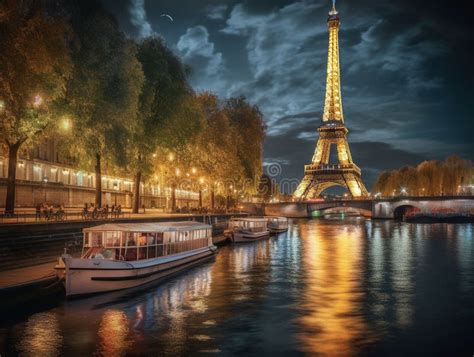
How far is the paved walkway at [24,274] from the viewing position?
73.0 feet

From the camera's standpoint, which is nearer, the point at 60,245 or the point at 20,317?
the point at 20,317

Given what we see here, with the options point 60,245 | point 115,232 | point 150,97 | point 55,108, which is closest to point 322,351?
point 115,232

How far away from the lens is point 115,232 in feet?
95.4

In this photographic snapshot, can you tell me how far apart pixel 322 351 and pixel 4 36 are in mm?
22367

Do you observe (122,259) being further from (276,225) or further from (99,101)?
(276,225)

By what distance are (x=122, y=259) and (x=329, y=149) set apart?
483 feet

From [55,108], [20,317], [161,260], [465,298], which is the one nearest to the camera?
[20,317]

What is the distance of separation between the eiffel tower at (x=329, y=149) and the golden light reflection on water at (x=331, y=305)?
369 feet

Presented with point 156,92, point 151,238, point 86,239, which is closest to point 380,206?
point 156,92

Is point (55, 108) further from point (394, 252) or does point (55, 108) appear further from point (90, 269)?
point (394, 252)

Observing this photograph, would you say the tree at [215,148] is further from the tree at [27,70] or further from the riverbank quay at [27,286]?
the riverbank quay at [27,286]

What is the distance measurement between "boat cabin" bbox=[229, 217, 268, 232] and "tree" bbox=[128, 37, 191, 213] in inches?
548

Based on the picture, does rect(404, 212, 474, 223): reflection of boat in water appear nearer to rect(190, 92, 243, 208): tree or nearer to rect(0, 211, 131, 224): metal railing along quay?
rect(190, 92, 243, 208): tree

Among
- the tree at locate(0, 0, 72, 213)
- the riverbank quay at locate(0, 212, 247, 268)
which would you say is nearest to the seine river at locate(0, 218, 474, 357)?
the riverbank quay at locate(0, 212, 247, 268)
